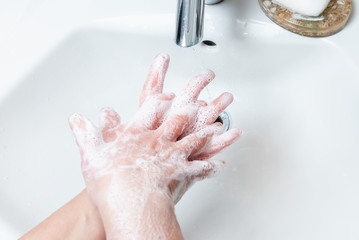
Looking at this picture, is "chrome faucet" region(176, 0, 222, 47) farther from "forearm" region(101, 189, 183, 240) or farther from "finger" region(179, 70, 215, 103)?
"forearm" region(101, 189, 183, 240)

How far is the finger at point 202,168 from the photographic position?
1.68 feet

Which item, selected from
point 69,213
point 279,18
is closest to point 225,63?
point 279,18

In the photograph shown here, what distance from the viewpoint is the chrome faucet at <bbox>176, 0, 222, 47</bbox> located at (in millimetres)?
575

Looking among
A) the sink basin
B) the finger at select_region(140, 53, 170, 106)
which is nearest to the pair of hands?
the finger at select_region(140, 53, 170, 106)

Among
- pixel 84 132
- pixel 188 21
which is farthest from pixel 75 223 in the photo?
pixel 188 21

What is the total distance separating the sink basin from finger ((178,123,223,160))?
12 cm

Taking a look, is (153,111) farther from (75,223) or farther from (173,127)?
(75,223)

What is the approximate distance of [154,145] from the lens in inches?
20.2

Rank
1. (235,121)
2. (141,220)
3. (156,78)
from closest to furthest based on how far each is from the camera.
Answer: (141,220), (156,78), (235,121)

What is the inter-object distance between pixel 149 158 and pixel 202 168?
56 mm

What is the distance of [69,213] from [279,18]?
1.17ft

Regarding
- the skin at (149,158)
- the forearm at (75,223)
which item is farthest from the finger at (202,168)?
the forearm at (75,223)

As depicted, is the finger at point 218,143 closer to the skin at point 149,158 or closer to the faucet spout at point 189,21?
the skin at point 149,158

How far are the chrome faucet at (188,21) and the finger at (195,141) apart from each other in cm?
10
